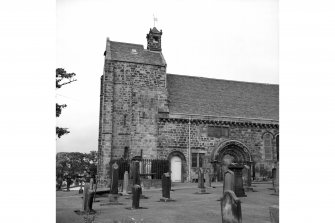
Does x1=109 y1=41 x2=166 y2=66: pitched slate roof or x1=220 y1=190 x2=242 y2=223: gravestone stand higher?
x1=109 y1=41 x2=166 y2=66: pitched slate roof

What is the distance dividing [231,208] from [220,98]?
27.1m

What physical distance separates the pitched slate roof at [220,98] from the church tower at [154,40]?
321 centimetres

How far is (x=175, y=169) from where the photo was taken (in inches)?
1122

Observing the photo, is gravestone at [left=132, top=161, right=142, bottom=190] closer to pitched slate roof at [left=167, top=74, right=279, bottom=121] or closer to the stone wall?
the stone wall

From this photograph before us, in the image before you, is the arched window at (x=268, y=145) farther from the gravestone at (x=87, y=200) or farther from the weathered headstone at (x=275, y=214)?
the weathered headstone at (x=275, y=214)

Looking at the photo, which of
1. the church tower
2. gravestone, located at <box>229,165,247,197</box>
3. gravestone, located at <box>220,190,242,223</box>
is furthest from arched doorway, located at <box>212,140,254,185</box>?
gravestone, located at <box>220,190,242,223</box>

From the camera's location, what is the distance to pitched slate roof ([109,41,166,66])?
98.5 feet

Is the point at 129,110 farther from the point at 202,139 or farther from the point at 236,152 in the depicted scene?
the point at 236,152

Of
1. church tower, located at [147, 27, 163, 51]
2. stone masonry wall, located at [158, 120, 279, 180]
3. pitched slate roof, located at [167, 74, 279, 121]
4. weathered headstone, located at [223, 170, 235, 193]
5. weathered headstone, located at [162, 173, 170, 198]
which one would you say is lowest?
weathered headstone, located at [162, 173, 170, 198]

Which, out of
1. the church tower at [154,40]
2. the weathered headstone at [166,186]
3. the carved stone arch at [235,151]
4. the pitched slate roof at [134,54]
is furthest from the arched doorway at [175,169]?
the weathered headstone at [166,186]

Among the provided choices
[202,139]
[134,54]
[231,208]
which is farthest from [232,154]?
[231,208]
